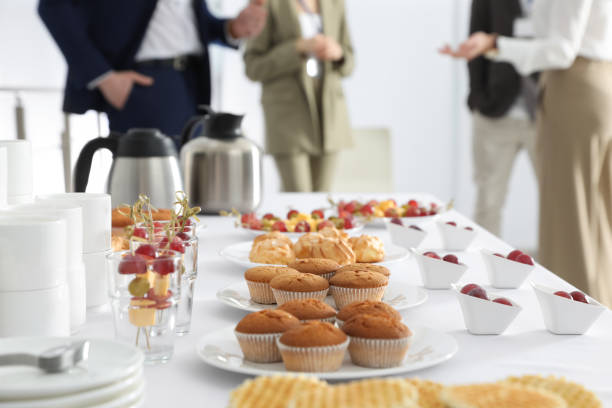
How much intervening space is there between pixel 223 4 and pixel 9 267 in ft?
14.0

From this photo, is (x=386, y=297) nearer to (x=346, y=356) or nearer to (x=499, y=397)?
(x=346, y=356)

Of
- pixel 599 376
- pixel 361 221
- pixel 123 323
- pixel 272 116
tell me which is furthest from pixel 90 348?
pixel 272 116

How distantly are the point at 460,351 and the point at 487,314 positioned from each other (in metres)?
0.07

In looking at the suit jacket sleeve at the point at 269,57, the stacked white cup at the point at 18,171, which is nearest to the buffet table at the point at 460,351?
the stacked white cup at the point at 18,171

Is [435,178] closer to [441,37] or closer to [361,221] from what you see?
[441,37]

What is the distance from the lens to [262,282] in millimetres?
939

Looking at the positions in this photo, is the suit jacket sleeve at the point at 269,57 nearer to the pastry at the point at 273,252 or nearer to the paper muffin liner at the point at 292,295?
the pastry at the point at 273,252

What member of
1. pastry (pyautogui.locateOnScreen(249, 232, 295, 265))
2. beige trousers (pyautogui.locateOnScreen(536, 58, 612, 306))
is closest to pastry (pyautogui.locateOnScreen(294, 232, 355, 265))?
pastry (pyautogui.locateOnScreen(249, 232, 295, 265))

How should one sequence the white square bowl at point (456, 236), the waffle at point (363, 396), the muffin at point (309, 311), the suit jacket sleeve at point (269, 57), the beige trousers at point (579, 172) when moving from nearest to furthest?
1. the waffle at point (363, 396)
2. the muffin at point (309, 311)
3. the white square bowl at point (456, 236)
4. the beige trousers at point (579, 172)
5. the suit jacket sleeve at point (269, 57)

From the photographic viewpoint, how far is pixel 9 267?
69 centimetres

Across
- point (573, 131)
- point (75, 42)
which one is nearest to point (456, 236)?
point (573, 131)

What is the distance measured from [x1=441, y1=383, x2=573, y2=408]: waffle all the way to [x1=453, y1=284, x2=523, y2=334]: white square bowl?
29 cm

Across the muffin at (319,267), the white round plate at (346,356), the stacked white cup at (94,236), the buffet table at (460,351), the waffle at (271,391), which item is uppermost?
the stacked white cup at (94,236)

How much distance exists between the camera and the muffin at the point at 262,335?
70 centimetres
